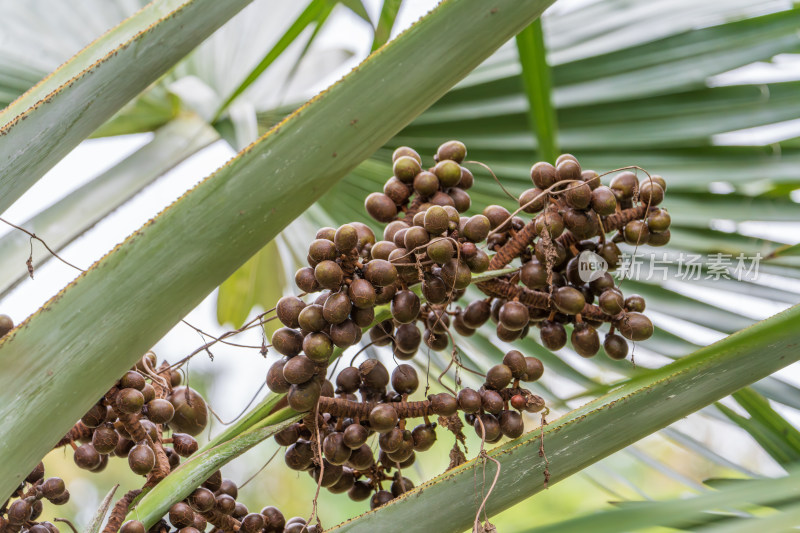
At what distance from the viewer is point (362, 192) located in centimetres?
127

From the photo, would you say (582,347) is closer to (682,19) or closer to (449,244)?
(449,244)

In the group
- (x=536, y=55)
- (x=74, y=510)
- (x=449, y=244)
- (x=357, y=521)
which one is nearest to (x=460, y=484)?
(x=357, y=521)

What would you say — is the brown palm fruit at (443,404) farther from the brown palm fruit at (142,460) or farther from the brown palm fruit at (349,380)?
the brown palm fruit at (142,460)

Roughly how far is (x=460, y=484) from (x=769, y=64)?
0.72 meters

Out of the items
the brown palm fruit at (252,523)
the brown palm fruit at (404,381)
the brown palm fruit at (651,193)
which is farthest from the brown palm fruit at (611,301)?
the brown palm fruit at (252,523)

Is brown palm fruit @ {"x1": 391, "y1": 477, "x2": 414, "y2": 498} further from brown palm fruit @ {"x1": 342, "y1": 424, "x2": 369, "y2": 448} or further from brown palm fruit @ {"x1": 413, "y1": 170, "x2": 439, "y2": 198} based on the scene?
brown palm fruit @ {"x1": 413, "y1": 170, "x2": 439, "y2": 198}

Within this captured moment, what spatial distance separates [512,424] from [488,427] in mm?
23

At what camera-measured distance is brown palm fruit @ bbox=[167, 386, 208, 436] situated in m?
0.77

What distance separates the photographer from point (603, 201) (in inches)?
28.5

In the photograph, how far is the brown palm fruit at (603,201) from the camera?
0.73 meters

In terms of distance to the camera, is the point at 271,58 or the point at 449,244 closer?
the point at 449,244

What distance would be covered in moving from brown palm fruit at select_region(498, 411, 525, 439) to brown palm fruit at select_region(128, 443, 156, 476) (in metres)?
0.33

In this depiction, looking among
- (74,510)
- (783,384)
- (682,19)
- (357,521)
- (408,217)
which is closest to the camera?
(357,521)

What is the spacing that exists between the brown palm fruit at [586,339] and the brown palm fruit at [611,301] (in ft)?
0.10
